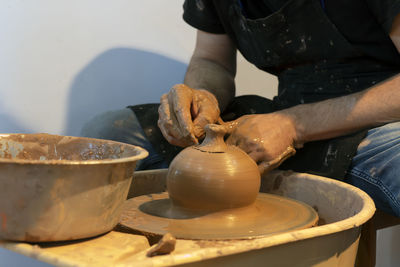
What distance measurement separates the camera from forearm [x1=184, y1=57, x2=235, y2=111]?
6.07ft

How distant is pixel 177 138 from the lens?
1404mm

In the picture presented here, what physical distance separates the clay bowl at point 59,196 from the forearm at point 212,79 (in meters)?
0.94

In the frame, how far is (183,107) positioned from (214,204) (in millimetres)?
385

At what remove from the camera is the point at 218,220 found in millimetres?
1106

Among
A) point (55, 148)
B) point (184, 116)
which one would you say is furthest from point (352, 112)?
point (55, 148)

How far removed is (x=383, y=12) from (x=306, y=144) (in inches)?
17.3

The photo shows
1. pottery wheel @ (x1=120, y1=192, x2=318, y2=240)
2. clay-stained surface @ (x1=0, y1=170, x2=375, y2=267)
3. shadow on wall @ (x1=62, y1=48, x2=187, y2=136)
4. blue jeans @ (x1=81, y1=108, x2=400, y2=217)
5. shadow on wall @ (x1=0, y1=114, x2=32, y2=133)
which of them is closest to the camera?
clay-stained surface @ (x1=0, y1=170, x2=375, y2=267)

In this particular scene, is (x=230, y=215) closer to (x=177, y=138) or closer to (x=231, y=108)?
(x=177, y=138)

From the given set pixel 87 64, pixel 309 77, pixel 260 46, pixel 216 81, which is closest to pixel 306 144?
pixel 309 77

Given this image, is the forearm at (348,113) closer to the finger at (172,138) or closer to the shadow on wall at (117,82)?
the finger at (172,138)

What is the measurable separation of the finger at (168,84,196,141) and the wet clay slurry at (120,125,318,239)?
17 centimetres

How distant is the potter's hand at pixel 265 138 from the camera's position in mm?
1379

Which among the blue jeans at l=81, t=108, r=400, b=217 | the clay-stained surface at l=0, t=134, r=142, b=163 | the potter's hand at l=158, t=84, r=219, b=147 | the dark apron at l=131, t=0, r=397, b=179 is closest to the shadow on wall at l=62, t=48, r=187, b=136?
the dark apron at l=131, t=0, r=397, b=179

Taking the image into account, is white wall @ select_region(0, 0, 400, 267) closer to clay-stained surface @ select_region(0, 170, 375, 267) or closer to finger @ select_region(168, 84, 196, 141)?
finger @ select_region(168, 84, 196, 141)
